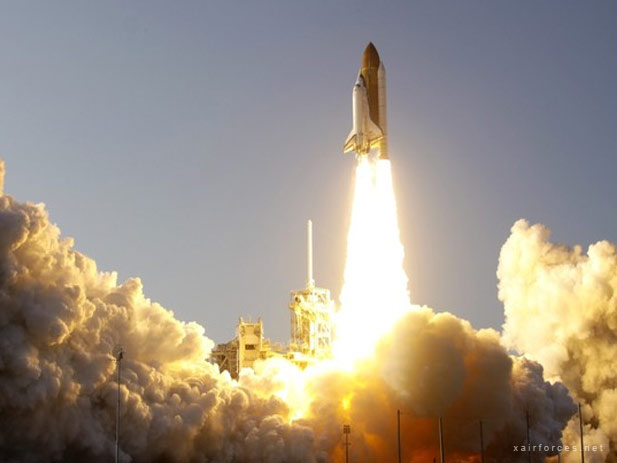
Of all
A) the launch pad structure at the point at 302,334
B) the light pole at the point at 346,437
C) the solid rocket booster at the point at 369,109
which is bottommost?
the light pole at the point at 346,437

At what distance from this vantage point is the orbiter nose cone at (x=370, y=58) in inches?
2569

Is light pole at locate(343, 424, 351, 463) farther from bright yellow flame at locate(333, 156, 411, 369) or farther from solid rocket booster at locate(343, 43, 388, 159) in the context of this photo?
solid rocket booster at locate(343, 43, 388, 159)

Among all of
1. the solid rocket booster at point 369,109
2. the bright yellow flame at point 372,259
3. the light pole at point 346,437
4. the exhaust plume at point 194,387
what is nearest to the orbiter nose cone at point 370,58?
the solid rocket booster at point 369,109

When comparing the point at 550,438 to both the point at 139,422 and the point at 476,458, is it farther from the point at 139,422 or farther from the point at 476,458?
the point at 139,422

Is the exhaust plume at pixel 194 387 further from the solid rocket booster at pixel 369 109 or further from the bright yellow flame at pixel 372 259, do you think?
the solid rocket booster at pixel 369 109

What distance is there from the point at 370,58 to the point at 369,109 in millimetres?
2867

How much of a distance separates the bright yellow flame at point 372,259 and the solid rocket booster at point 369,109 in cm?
97

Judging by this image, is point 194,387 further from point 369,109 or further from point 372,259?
point 369,109

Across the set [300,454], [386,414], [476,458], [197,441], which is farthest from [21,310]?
[476,458]

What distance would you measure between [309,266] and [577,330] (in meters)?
17.5

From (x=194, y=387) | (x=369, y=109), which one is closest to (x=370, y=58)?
(x=369, y=109)

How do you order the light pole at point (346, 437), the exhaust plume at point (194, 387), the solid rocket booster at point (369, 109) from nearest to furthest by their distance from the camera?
the exhaust plume at point (194, 387) → the light pole at point (346, 437) → the solid rocket booster at point (369, 109)

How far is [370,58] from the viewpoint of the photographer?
214ft

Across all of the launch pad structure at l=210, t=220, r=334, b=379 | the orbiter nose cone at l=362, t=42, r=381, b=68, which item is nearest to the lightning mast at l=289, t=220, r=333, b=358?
the launch pad structure at l=210, t=220, r=334, b=379
